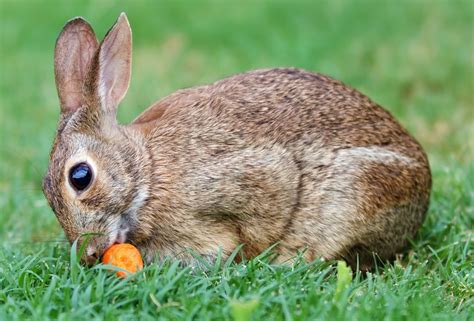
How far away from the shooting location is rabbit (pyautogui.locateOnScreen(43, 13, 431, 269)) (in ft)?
16.5

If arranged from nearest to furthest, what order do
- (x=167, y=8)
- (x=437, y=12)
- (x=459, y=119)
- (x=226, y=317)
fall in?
(x=226, y=317), (x=459, y=119), (x=437, y=12), (x=167, y=8)

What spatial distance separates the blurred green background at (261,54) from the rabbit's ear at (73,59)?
2.24m

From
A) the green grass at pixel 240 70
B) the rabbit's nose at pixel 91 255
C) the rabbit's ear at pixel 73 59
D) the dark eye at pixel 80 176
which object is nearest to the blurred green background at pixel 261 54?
the green grass at pixel 240 70

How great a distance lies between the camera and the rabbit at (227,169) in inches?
197

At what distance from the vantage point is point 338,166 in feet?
17.8

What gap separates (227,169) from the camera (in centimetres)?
522

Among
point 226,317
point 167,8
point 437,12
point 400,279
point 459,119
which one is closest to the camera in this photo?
point 226,317

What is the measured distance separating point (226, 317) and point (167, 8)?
945 cm

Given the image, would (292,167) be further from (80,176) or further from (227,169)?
(80,176)

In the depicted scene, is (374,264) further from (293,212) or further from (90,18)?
(90,18)

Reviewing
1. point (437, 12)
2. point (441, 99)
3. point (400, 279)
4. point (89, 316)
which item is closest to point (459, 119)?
point (441, 99)

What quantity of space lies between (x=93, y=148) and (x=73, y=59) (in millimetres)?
680

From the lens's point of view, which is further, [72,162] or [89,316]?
[72,162]

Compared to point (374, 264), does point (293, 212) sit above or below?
above
